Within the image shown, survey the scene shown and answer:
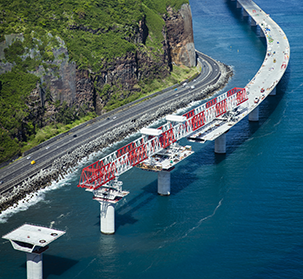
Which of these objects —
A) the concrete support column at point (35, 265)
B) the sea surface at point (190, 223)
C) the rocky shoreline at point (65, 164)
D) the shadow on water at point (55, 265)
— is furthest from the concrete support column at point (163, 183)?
the concrete support column at point (35, 265)

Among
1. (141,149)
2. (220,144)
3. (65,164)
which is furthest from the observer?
(220,144)

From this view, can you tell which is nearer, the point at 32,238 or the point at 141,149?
the point at 32,238

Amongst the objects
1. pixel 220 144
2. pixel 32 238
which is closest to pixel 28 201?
pixel 32 238

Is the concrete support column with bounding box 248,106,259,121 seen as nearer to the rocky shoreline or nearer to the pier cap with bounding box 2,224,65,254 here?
the rocky shoreline

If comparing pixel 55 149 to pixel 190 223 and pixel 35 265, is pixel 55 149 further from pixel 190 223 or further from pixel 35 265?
pixel 35 265

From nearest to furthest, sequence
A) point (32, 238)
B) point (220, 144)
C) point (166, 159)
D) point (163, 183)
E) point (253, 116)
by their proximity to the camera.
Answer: point (32, 238), point (163, 183), point (166, 159), point (220, 144), point (253, 116)

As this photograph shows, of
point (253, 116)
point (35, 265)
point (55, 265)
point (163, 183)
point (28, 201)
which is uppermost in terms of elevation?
point (253, 116)

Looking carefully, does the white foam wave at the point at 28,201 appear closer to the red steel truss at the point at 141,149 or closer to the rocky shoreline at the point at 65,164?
the rocky shoreline at the point at 65,164
